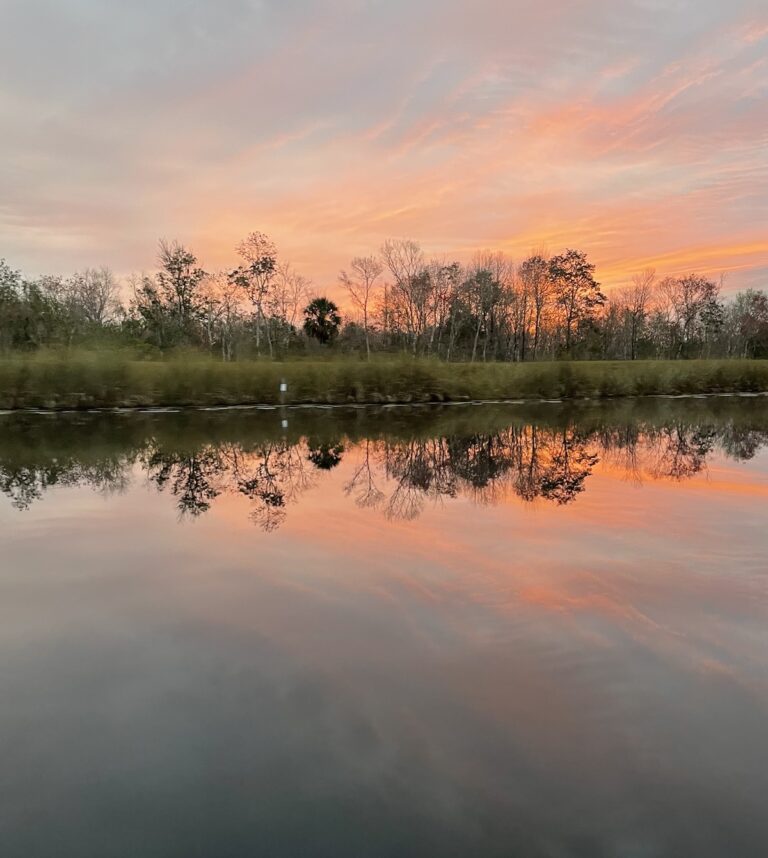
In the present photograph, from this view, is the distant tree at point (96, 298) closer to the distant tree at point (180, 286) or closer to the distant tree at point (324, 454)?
the distant tree at point (180, 286)

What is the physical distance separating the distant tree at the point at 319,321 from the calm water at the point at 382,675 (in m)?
38.0

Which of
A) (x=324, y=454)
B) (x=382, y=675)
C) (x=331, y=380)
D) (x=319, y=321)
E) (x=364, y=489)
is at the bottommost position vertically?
(x=382, y=675)

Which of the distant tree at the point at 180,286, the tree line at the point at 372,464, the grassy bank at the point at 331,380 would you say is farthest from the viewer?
the distant tree at the point at 180,286

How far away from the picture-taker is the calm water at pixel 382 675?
229 centimetres

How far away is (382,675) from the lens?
3.27m

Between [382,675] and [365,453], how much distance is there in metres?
8.11

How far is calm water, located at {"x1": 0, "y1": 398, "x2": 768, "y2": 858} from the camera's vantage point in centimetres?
229

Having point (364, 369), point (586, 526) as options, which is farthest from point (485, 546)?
point (364, 369)

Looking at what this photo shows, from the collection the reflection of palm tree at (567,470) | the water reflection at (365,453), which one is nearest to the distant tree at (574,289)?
the water reflection at (365,453)

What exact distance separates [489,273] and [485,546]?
137 feet

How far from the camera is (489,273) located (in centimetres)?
4459

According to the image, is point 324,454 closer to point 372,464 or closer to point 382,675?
point 372,464

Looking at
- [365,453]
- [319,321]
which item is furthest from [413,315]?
[365,453]

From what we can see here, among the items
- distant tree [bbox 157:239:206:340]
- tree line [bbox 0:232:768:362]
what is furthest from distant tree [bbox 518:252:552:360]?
distant tree [bbox 157:239:206:340]
